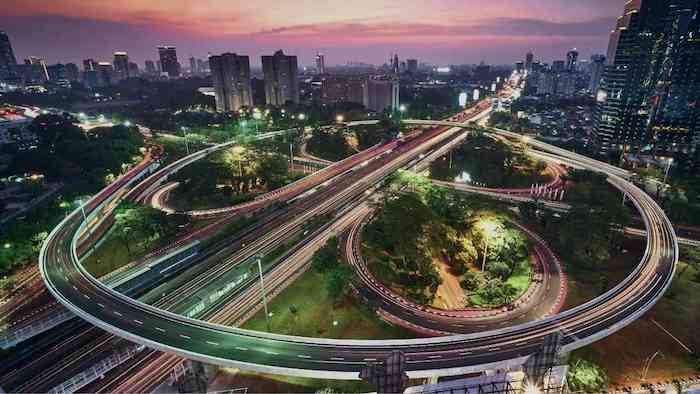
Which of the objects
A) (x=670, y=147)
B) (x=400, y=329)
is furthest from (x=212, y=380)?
(x=670, y=147)

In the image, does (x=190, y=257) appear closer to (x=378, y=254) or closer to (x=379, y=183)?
(x=378, y=254)

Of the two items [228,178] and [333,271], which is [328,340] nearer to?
[333,271]

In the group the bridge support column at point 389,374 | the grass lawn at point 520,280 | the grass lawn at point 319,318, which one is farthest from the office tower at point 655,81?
the bridge support column at point 389,374

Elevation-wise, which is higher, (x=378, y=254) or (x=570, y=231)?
(x=570, y=231)

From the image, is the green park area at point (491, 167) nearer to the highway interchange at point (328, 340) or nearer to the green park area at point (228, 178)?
the highway interchange at point (328, 340)

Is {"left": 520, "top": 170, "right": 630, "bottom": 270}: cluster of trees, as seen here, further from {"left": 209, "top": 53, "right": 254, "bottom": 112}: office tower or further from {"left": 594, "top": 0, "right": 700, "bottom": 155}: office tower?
{"left": 209, "top": 53, "right": 254, "bottom": 112}: office tower

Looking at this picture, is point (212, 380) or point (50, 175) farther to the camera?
point (50, 175)

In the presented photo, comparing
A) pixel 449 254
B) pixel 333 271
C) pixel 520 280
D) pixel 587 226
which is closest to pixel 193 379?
pixel 333 271
